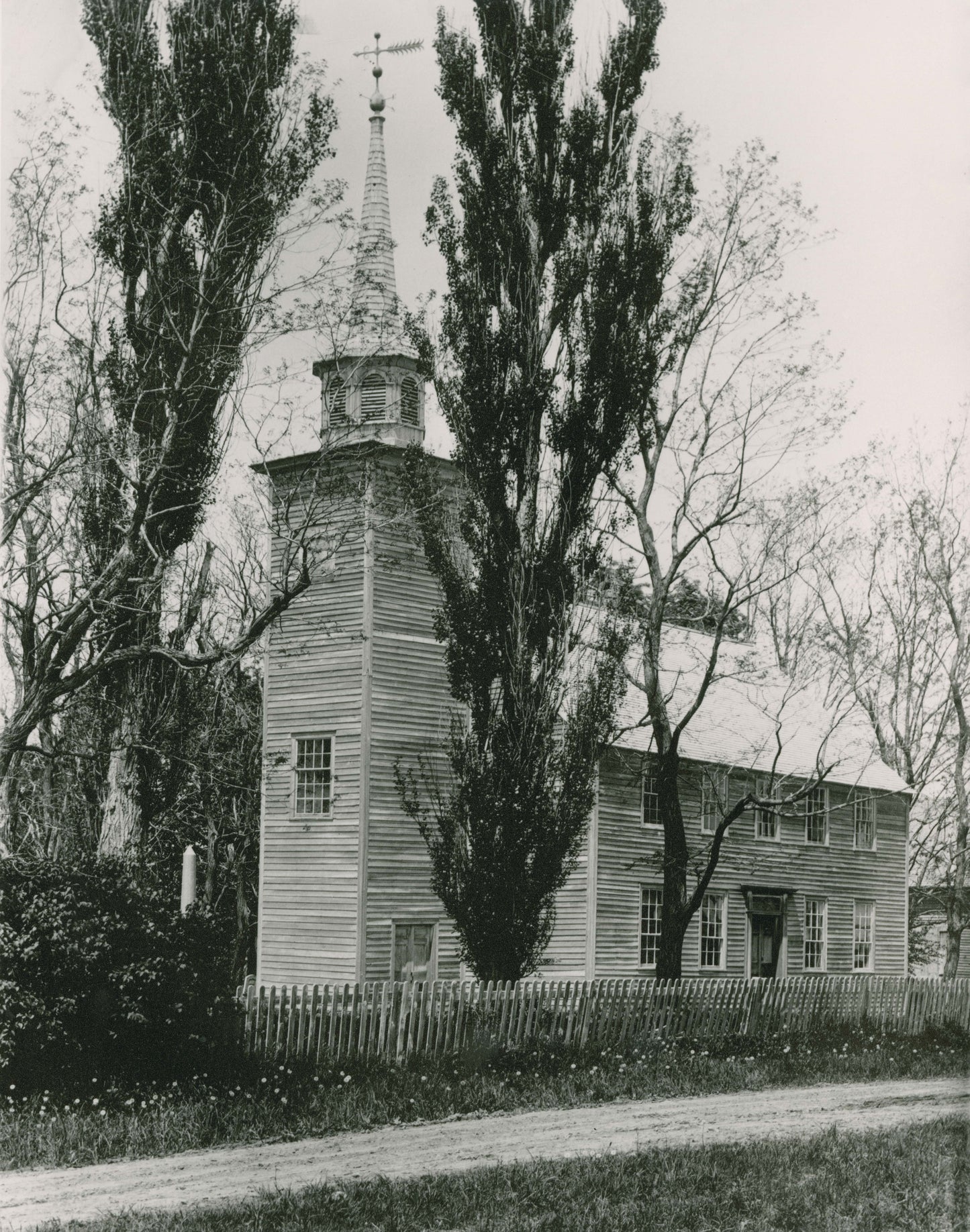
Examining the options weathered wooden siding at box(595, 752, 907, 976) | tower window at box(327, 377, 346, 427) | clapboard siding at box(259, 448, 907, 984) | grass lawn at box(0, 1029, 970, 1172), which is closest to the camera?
grass lawn at box(0, 1029, 970, 1172)

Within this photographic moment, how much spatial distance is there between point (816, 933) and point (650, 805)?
747 centimetres

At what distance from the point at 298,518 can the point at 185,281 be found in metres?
8.20

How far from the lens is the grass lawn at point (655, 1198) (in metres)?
8.43

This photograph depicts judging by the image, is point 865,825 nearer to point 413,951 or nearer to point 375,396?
point 413,951

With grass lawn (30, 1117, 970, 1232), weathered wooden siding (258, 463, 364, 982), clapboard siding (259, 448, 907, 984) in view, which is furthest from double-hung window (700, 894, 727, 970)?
grass lawn (30, 1117, 970, 1232)

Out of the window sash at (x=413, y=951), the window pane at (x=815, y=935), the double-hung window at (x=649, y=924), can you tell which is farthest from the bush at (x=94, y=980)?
the window pane at (x=815, y=935)

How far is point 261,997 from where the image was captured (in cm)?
1422

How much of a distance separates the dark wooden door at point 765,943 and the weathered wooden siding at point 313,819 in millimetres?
11884

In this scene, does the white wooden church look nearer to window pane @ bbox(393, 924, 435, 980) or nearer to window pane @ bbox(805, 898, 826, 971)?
window pane @ bbox(393, 924, 435, 980)

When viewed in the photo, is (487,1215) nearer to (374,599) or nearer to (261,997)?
(261,997)

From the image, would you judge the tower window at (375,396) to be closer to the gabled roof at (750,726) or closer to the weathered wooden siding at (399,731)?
the weathered wooden siding at (399,731)

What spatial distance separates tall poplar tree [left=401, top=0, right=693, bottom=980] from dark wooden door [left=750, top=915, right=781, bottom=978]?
1443cm

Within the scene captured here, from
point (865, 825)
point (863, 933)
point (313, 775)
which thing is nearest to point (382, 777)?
point (313, 775)

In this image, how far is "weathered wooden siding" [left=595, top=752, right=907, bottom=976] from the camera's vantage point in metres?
26.6
